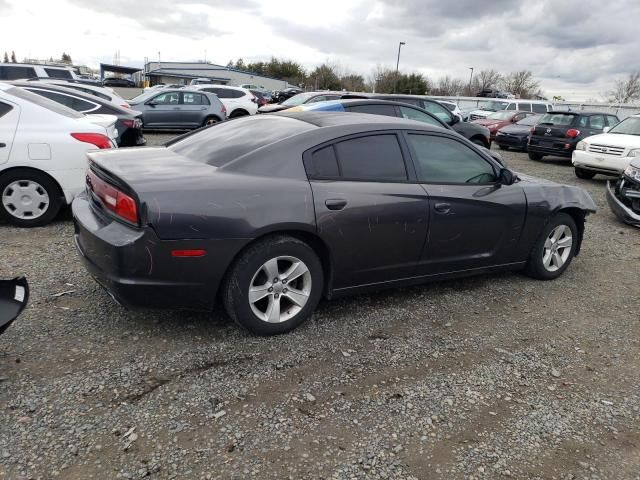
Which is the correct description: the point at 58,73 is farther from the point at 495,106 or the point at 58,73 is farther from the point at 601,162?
the point at 601,162

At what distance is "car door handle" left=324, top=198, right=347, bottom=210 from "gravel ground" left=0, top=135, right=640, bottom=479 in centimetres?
89

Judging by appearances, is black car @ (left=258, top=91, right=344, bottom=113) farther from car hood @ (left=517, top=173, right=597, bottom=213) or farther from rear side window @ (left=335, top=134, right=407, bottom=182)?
rear side window @ (left=335, top=134, right=407, bottom=182)

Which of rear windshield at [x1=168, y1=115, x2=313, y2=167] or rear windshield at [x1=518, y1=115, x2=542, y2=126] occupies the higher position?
rear windshield at [x1=168, y1=115, x2=313, y2=167]

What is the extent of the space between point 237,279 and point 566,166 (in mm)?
13753

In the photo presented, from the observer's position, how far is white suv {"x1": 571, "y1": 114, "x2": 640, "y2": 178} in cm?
1039

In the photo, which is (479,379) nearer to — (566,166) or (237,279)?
(237,279)

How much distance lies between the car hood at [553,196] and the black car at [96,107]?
7366 mm

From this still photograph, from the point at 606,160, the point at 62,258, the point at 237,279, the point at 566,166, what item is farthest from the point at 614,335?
the point at 566,166

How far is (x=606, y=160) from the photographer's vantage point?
1069 centimetres

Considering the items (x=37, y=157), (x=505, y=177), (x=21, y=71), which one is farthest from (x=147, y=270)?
(x=21, y=71)

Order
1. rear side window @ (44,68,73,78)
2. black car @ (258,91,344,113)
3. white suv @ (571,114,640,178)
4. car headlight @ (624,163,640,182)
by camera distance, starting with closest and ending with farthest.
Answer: car headlight @ (624,163,640,182), white suv @ (571,114,640,178), black car @ (258,91,344,113), rear side window @ (44,68,73,78)

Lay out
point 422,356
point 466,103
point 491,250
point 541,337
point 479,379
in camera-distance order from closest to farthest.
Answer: point 479,379, point 422,356, point 541,337, point 491,250, point 466,103

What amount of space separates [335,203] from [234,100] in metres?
16.8

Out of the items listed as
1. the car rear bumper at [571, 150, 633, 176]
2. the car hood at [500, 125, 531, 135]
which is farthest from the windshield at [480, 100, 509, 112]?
the car rear bumper at [571, 150, 633, 176]
